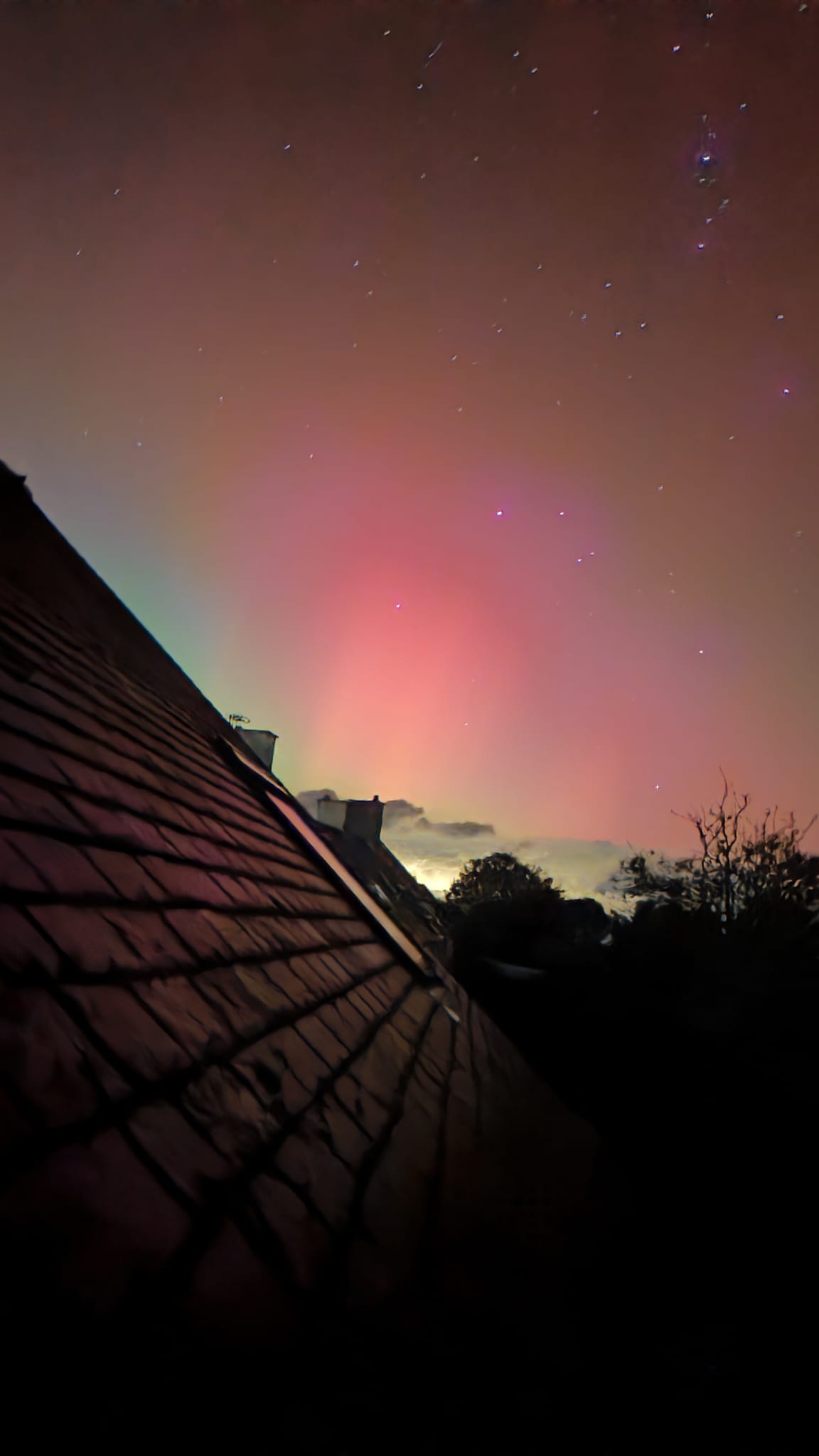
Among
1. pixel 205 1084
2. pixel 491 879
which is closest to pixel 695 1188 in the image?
pixel 205 1084

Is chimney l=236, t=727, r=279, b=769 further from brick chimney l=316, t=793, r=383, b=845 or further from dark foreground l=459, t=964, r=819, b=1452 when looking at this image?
dark foreground l=459, t=964, r=819, b=1452

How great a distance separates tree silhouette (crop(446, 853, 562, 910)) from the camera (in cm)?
3631

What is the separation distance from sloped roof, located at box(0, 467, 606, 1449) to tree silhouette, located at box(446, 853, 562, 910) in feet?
111

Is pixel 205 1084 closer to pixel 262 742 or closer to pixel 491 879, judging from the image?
pixel 262 742

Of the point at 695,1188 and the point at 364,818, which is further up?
the point at 364,818

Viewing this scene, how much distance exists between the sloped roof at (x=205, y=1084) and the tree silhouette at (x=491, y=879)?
111ft

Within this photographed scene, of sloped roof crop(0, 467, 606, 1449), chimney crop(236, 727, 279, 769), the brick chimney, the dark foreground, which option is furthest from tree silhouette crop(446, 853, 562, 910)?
sloped roof crop(0, 467, 606, 1449)

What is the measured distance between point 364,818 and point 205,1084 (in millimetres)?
22203

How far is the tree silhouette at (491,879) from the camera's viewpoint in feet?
119

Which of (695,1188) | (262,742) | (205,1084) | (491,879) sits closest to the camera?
(205,1084)

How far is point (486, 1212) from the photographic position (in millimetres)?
1933

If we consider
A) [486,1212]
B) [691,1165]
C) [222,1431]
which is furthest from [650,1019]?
[222,1431]

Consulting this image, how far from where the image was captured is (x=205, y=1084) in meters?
1.24

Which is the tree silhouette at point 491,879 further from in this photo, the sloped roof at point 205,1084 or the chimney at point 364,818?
the sloped roof at point 205,1084
